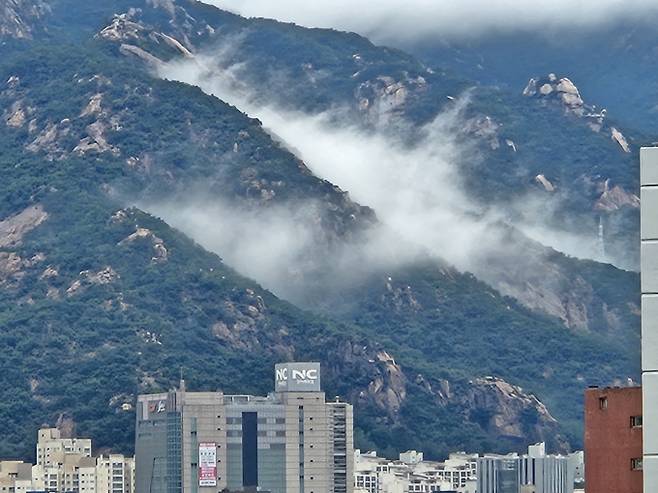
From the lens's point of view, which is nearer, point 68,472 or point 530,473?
point 530,473

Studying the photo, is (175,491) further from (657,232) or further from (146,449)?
(657,232)

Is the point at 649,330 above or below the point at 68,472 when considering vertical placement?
below

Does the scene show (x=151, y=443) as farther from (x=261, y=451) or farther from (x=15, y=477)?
(x=15, y=477)

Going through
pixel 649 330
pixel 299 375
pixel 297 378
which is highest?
pixel 299 375

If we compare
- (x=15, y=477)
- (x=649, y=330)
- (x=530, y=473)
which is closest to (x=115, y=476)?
(x=15, y=477)

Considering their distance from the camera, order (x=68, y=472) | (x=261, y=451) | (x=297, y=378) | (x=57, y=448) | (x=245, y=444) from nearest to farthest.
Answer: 1. (x=261, y=451)
2. (x=245, y=444)
3. (x=297, y=378)
4. (x=68, y=472)
5. (x=57, y=448)

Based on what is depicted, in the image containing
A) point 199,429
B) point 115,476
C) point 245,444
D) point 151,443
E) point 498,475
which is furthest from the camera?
point 115,476

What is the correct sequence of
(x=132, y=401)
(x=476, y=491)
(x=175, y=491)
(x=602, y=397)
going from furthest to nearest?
(x=132, y=401) → (x=476, y=491) → (x=175, y=491) → (x=602, y=397)

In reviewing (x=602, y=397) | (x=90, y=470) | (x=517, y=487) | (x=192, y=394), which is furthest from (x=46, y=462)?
(x=602, y=397)
